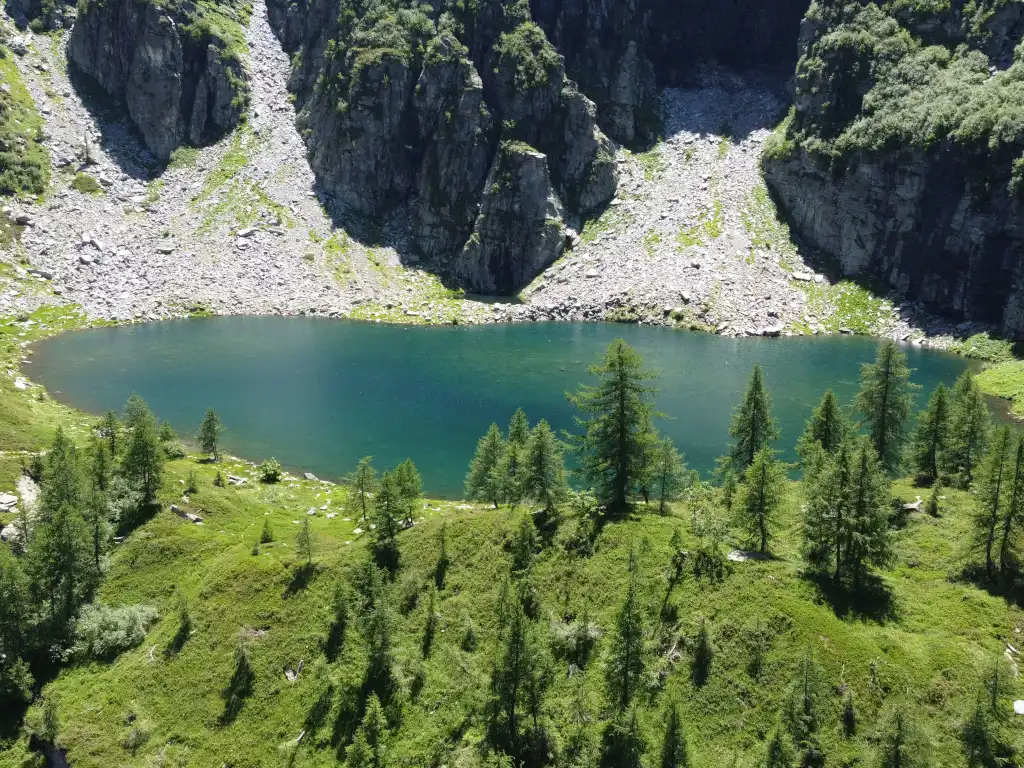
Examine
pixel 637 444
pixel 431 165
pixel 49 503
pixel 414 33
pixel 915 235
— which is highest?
pixel 414 33

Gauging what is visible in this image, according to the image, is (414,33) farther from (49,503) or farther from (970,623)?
(970,623)

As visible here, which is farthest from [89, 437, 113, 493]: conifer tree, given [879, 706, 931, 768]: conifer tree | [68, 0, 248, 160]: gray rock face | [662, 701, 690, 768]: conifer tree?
[68, 0, 248, 160]: gray rock face

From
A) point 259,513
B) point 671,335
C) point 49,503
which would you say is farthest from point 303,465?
point 671,335

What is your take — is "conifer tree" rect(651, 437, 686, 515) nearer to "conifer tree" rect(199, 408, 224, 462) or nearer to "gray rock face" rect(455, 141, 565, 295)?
"conifer tree" rect(199, 408, 224, 462)

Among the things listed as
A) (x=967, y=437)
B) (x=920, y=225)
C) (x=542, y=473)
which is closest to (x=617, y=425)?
(x=542, y=473)

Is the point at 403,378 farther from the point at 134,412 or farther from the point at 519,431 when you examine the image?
the point at 519,431

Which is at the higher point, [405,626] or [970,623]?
[970,623]

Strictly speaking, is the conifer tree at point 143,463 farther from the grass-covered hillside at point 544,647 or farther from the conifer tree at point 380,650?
the conifer tree at point 380,650
